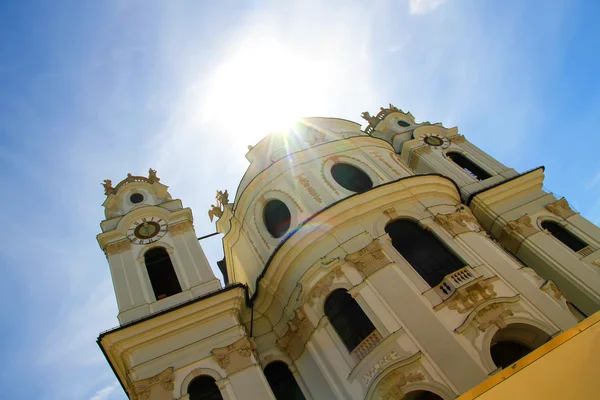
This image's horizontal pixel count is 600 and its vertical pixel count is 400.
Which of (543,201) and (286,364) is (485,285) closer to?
(286,364)

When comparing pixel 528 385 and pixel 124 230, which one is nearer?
pixel 528 385

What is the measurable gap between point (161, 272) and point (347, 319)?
29.8ft

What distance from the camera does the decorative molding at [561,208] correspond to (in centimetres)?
2170

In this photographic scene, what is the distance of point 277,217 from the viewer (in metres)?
21.2

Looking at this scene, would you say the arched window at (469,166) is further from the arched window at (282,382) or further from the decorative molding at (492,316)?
the arched window at (282,382)

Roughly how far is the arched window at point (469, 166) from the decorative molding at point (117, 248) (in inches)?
714

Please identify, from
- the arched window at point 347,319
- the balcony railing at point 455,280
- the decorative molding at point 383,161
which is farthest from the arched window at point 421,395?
the decorative molding at point 383,161

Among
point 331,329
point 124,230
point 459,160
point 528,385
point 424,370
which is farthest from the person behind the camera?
point 459,160

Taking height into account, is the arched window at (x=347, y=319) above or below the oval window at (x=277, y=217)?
below

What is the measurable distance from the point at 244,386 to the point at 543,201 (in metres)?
16.7

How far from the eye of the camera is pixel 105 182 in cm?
2486

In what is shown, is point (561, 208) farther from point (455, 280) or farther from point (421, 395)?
point (421, 395)

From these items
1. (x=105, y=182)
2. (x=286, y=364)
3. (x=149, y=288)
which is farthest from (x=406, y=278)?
(x=105, y=182)

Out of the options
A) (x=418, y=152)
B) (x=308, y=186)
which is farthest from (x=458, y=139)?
(x=308, y=186)
